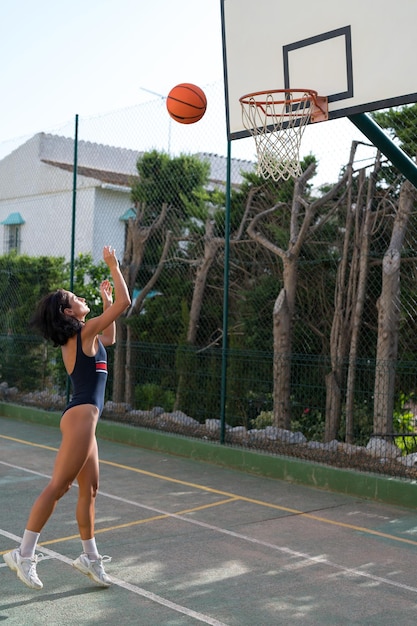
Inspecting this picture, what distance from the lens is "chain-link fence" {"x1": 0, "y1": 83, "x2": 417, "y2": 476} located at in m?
9.45

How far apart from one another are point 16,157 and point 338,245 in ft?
56.2

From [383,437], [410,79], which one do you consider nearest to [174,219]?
[383,437]

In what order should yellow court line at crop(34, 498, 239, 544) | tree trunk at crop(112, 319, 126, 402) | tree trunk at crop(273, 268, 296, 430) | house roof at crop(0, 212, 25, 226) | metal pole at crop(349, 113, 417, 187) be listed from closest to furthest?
metal pole at crop(349, 113, 417, 187), yellow court line at crop(34, 498, 239, 544), tree trunk at crop(273, 268, 296, 430), tree trunk at crop(112, 319, 126, 402), house roof at crop(0, 212, 25, 226)

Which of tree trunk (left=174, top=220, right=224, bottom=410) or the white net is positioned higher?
the white net

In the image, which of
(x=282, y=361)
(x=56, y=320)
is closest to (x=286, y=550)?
(x=56, y=320)

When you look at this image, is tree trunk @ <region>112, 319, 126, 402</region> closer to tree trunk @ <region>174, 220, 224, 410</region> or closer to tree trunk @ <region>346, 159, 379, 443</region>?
tree trunk @ <region>174, 220, 224, 410</region>

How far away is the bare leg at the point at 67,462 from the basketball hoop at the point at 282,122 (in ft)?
9.51

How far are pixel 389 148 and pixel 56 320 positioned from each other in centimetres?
281

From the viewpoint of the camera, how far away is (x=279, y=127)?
6.99 metres

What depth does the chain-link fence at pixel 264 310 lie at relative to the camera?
31.0 feet

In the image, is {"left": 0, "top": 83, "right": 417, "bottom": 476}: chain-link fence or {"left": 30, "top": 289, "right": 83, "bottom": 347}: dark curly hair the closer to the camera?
{"left": 30, "top": 289, "right": 83, "bottom": 347}: dark curly hair

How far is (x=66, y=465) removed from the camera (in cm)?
494

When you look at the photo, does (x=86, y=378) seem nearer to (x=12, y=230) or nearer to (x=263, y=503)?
(x=263, y=503)

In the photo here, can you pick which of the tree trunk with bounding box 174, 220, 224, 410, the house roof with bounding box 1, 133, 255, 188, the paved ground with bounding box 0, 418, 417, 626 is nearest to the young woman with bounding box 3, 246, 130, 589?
the paved ground with bounding box 0, 418, 417, 626
